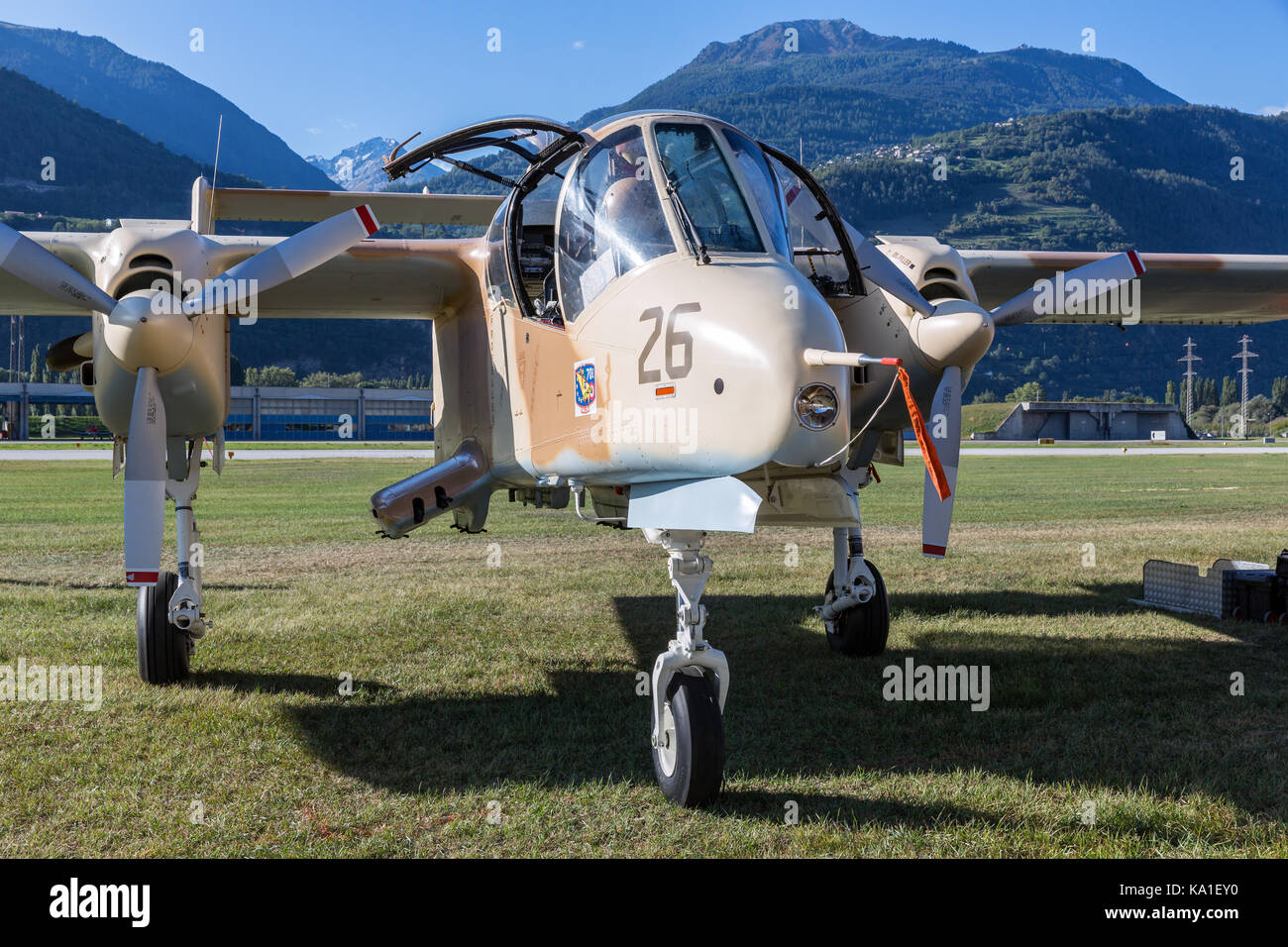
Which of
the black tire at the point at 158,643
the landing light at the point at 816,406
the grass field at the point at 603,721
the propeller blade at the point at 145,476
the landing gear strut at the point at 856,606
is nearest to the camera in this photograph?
the landing light at the point at 816,406

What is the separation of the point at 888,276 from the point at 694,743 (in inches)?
168

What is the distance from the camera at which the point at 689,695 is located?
5.23 meters

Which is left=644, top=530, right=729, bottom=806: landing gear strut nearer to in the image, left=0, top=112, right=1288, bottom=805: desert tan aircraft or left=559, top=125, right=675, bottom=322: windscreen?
left=0, top=112, right=1288, bottom=805: desert tan aircraft

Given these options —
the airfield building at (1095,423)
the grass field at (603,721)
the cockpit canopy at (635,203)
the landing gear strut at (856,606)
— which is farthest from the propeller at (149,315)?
the airfield building at (1095,423)

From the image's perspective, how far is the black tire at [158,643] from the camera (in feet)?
25.9

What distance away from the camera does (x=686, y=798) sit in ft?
16.8

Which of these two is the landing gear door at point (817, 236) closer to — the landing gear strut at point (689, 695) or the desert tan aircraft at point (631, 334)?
the desert tan aircraft at point (631, 334)

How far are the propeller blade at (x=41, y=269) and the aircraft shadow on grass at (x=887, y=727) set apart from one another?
3.40 metres

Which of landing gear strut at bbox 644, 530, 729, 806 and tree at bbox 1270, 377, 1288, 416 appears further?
tree at bbox 1270, 377, 1288, 416

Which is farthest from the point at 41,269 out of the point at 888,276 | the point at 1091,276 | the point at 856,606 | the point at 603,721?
the point at 1091,276

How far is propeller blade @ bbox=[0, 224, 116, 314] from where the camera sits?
6.52 metres

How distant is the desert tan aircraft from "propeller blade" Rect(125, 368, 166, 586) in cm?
2

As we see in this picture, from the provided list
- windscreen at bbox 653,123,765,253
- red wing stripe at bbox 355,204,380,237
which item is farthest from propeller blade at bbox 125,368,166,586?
windscreen at bbox 653,123,765,253

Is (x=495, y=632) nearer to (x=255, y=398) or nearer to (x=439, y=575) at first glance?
(x=439, y=575)
